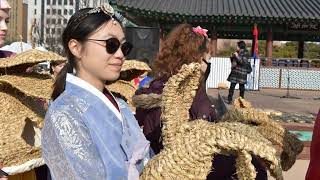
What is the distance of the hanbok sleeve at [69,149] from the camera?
55.9 inches

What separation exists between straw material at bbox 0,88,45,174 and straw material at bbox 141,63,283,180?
2.18 feet

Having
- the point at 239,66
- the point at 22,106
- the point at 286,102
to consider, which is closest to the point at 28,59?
the point at 22,106

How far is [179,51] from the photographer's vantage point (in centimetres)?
247

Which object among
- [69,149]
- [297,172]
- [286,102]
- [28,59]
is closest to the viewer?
[69,149]

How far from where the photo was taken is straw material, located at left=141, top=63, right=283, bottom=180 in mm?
1369

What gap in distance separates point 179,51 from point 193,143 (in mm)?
1051

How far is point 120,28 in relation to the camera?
1.66m

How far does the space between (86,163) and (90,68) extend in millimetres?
332

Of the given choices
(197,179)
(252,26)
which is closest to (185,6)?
(252,26)

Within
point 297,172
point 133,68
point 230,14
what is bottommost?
point 297,172

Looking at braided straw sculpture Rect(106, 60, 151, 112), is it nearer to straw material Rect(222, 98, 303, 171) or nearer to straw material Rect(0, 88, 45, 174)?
straw material Rect(0, 88, 45, 174)

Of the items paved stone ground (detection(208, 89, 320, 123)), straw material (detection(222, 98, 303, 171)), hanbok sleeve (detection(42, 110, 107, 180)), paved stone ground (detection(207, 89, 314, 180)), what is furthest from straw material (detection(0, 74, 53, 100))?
paved stone ground (detection(208, 89, 320, 123))

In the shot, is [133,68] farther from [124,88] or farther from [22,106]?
[22,106]

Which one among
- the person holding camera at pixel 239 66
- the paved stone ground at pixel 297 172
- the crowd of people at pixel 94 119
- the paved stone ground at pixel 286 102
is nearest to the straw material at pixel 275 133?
the crowd of people at pixel 94 119
